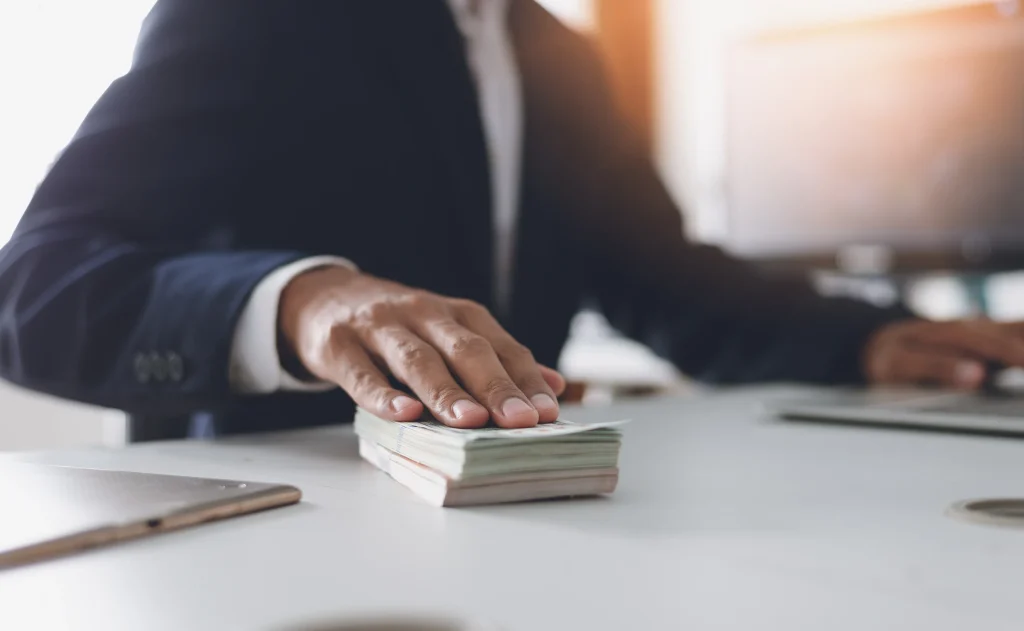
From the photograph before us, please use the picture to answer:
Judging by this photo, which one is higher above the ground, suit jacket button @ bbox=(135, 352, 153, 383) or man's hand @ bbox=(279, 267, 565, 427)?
man's hand @ bbox=(279, 267, 565, 427)

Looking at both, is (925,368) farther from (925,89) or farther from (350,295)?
(350,295)

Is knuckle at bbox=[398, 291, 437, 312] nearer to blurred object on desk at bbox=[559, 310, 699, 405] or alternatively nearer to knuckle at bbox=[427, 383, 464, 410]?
knuckle at bbox=[427, 383, 464, 410]

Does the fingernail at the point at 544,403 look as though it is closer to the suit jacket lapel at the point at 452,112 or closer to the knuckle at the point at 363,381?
the knuckle at the point at 363,381

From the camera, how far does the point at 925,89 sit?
1438 mm

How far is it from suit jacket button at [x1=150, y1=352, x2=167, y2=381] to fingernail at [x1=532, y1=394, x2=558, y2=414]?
360mm

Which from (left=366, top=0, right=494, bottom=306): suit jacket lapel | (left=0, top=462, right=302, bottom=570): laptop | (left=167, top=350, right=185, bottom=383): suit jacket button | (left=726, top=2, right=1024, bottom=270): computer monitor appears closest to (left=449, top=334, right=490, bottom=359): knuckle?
(left=0, top=462, right=302, bottom=570): laptop

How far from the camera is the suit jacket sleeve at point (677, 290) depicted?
1418 mm

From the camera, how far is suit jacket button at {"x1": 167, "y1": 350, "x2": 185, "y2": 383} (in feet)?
2.54

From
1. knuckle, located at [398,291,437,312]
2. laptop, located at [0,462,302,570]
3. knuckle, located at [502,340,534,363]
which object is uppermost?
knuckle, located at [398,291,437,312]

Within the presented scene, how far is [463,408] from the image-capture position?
560mm

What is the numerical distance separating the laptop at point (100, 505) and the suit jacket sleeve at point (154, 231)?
22cm

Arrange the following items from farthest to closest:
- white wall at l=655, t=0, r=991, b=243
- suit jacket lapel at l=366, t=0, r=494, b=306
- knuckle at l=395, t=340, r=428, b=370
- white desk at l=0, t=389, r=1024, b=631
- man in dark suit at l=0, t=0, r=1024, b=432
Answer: white wall at l=655, t=0, r=991, b=243, suit jacket lapel at l=366, t=0, r=494, b=306, man in dark suit at l=0, t=0, r=1024, b=432, knuckle at l=395, t=340, r=428, b=370, white desk at l=0, t=389, r=1024, b=631

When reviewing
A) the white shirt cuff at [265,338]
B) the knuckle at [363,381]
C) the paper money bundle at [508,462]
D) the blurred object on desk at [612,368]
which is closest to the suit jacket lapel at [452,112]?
the white shirt cuff at [265,338]

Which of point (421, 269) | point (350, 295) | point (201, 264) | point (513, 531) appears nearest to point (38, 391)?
point (201, 264)
